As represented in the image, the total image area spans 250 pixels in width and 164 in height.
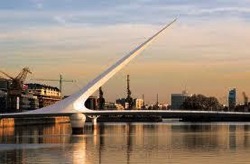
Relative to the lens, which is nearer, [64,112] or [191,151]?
[191,151]

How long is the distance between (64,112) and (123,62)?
7479mm

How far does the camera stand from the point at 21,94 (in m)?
125

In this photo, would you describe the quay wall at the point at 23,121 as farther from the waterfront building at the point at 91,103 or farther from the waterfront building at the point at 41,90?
the waterfront building at the point at 41,90

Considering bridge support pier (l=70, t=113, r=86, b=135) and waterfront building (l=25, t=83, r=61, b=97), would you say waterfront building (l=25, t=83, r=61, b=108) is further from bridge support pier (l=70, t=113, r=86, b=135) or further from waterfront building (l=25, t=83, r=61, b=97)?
bridge support pier (l=70, t=113, r=86, b=135)

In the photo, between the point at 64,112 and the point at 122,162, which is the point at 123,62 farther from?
the point at 122,162

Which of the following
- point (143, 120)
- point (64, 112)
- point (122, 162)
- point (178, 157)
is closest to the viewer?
point (122, 162)

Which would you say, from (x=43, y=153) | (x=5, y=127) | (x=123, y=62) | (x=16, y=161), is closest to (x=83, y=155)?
(x=43, y=153)

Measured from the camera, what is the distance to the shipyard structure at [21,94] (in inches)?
4587

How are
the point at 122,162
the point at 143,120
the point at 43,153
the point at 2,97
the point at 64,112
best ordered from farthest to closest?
1. the point at 143,120
2. the point at 2,97
3. the point at 64,112
4. the point at 43,153
5. the point at 122,162

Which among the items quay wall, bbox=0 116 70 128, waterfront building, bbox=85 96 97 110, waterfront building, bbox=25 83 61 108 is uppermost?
waterfront building, bbox=25 83 61 108

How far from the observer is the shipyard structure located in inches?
4587

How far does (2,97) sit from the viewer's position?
128 m

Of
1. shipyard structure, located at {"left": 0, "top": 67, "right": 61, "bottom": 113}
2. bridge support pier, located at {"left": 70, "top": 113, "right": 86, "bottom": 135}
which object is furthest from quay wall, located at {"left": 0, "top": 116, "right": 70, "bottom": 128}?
bridge support pier, located at {"left": 70, "top": 113, "right": 86, "bottom": 135}

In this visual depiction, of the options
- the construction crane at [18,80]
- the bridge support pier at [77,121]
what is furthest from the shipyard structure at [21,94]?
the bridge support pier at [77,121]
